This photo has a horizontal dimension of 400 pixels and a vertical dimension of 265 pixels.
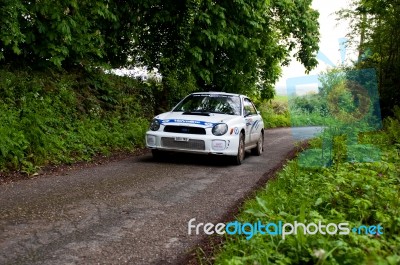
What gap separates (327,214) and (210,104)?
6455mm

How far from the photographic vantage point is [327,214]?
4.39m

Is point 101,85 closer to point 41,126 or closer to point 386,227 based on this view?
point 41,126

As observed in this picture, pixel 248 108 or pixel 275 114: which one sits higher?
pixel 248 108

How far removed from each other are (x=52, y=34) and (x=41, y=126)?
266cm

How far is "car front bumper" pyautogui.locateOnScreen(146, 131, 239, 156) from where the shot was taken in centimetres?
907

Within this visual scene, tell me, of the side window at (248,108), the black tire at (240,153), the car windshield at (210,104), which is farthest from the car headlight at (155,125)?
the side window at (248,108)

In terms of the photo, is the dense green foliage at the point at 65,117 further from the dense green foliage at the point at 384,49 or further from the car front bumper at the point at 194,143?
the dense green foliage at the point at 384,49

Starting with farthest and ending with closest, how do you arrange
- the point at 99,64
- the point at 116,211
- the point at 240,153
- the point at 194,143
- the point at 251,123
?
the point at 99,64
the point at 251,123
the point at 240,153
the point at 194,143
the point at 116,211

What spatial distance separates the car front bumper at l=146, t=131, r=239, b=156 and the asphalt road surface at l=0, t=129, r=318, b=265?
0.43 metres

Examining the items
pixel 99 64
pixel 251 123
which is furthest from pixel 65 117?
pixel 251 123

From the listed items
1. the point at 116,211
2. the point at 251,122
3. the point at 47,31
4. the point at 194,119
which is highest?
the point at 47,31

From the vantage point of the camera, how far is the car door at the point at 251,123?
1054 cm

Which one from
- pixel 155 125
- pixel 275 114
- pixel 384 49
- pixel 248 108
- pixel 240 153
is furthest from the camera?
pixel 275 114

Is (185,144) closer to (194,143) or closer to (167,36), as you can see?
(194,143)
